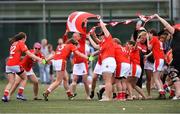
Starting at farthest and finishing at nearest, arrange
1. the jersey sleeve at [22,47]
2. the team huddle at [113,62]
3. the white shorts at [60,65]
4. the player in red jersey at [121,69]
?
the white shorts at [60,65] < the jersey sleeve at [22,47] < the player in red jersey at [121,69] < the team huddle at [113,62]

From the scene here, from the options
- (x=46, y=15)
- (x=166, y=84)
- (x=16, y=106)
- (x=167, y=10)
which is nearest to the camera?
(x=16, y=106)

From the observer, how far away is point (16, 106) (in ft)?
61.8

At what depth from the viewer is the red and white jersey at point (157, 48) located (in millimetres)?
21875

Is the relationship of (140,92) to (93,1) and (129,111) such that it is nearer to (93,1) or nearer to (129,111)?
(129,111)

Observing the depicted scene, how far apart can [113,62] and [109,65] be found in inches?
6.4

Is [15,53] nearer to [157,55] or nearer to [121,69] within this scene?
[121,69]

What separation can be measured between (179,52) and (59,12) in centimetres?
2024

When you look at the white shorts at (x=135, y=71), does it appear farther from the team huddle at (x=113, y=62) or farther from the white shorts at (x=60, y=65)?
the white shorts at (x=60, y=65)

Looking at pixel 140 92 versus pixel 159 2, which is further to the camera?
pixel 159 2

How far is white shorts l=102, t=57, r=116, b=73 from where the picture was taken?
66.7ft

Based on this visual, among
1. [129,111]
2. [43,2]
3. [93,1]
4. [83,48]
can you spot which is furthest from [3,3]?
[129,111]

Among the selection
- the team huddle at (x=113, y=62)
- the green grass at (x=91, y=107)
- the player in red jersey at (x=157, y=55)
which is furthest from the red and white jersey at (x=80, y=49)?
the green grass at (x=91, y=107)

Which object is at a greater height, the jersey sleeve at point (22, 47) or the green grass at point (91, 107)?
the jersey sleeve at point (22, 47)

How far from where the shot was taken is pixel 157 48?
21.9 metres
